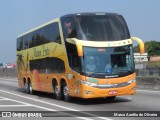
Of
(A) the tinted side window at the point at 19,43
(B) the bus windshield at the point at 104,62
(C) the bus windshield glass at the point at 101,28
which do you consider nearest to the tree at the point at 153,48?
(A) the tinted side window at the point at 19,43

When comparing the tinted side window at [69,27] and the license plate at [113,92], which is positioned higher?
the tinted side window at [69,27]

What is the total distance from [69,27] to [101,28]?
1.45 meters

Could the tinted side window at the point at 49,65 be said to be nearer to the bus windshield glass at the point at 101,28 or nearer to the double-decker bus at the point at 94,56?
the double-decker bus at the point at 94,56

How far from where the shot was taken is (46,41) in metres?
22.4

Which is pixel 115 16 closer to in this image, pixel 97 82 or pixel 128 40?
pixel 128 40

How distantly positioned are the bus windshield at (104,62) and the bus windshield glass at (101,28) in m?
0.53

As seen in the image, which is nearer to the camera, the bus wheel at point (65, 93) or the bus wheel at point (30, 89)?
the bus wheel at point (65, 93)

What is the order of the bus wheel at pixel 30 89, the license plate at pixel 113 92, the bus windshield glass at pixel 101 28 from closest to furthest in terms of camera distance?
the license plate at pixel 113 92 < the bus windshield glass at pixel 101 28 < the bus wheel at pixel 30 89

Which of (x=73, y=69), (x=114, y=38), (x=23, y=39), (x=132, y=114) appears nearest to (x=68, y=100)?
(x=73, y=69)

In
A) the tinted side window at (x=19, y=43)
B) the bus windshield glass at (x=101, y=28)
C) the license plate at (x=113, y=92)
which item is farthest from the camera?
the tinted side window at (x=19, y=43)

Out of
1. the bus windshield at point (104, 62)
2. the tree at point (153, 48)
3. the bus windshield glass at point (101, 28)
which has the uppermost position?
the tree at point (153, 48)

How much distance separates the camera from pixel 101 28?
1806cm

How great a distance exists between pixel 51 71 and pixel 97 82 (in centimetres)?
474

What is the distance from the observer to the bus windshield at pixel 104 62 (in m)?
17.4
